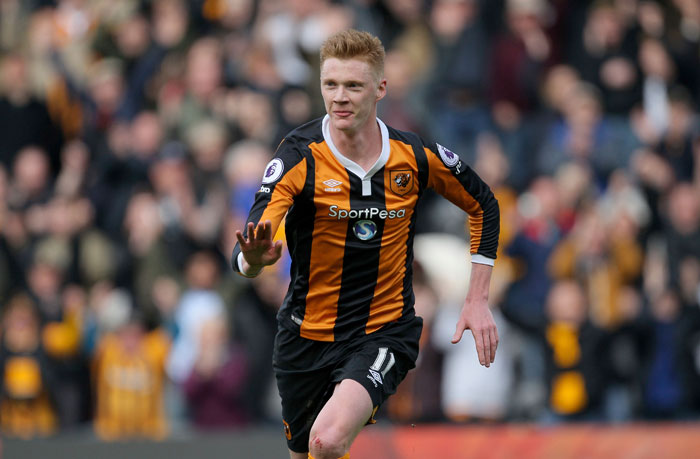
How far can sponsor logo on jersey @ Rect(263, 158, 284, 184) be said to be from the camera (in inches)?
246

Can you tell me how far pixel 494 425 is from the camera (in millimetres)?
10391

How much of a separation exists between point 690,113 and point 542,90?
5.35 feet

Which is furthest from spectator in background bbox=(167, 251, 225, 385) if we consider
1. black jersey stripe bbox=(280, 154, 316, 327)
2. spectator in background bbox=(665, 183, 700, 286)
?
black jersey stripe bbox=(280, 154, 316, 327)

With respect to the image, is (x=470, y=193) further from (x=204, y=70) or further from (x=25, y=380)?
(x=204, y=70)

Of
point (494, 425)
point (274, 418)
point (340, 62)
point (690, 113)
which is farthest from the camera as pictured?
point (690, 113)

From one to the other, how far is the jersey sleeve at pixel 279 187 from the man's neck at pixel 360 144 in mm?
241

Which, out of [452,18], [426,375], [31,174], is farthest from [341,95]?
[31,174]

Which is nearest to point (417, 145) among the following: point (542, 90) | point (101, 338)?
point (101, 338)

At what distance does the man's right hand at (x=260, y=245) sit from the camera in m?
5.58

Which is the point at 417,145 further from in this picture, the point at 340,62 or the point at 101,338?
the point at 101,338

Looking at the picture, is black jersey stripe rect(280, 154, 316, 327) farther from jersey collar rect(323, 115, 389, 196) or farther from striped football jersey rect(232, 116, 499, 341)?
jersey collar rect(323, 115, 389, 196)

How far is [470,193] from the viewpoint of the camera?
270 inches

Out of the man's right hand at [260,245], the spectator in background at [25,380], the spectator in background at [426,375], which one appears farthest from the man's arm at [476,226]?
the spectator in background at [25,380]

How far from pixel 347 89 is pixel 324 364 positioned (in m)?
1.58
